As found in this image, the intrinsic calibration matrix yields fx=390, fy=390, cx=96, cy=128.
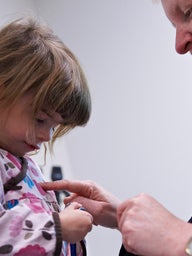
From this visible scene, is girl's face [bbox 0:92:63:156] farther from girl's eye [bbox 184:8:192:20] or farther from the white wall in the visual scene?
the white wall

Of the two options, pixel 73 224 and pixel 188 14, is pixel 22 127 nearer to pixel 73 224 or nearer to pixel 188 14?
pixel 73 224

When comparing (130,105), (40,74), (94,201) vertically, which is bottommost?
(94,201)

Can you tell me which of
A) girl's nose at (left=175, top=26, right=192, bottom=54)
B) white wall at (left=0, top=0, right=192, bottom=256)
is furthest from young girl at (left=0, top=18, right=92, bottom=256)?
white wall at (left=0, top=0, right=192, bottom=256)

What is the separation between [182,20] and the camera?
0.79 metres

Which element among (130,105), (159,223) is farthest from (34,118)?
(130,105)

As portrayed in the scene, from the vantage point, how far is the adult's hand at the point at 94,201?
988 millimetres

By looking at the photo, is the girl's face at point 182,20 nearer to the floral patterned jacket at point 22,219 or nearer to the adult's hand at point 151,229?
the adult's hand at point 151,229

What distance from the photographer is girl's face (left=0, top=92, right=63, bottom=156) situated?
0.79 meters

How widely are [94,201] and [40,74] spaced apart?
37 cm

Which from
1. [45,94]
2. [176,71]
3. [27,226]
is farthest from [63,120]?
[176,71]

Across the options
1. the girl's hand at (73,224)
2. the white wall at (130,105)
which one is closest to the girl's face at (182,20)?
the girl's hand at (73,224)

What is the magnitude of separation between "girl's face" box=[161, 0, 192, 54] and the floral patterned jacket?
42 centimetres

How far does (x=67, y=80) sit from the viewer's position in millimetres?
857

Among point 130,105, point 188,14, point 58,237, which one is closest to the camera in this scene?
point 58,237
